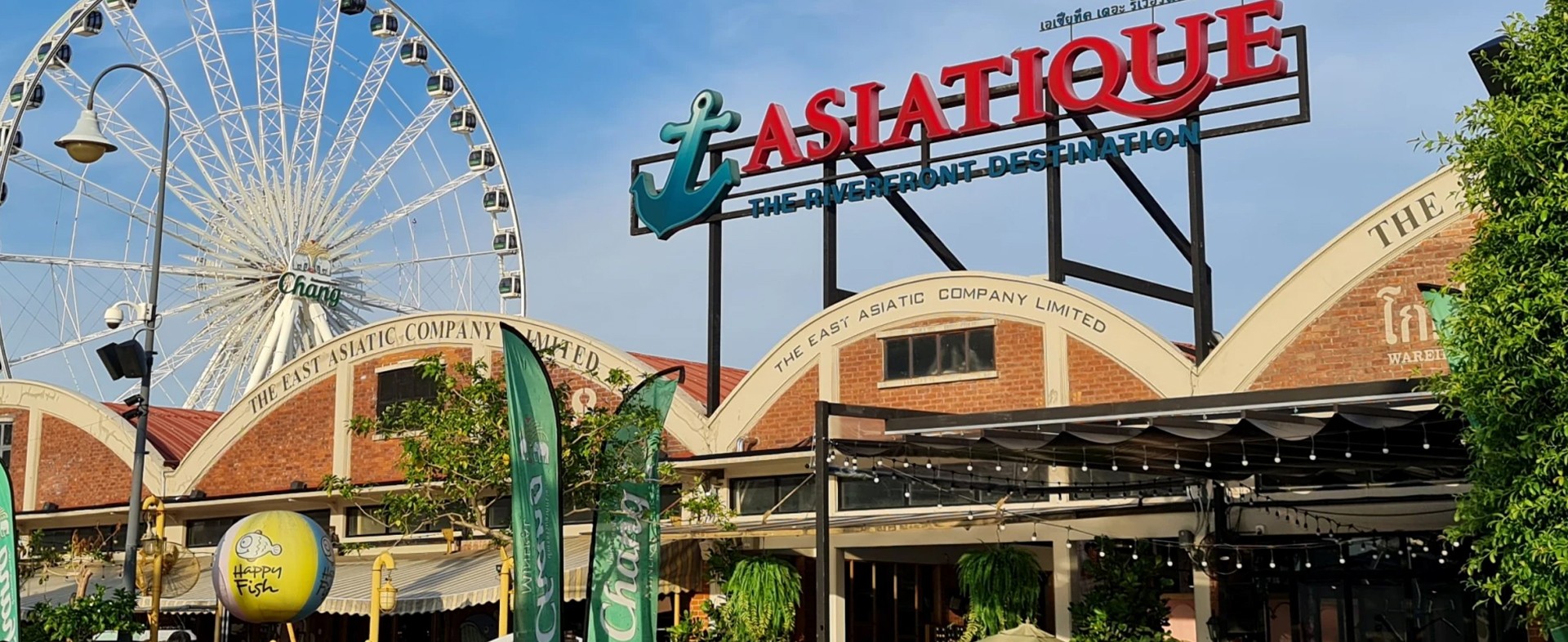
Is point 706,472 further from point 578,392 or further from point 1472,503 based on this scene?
point 1472,503

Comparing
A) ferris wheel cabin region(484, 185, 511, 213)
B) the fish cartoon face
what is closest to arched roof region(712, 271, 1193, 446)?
the fish cartoon face

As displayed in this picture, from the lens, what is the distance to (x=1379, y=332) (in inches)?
816

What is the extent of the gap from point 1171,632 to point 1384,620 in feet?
11.8

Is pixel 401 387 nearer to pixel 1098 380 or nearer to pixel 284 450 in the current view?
pixel 284 450

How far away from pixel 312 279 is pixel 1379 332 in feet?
82.1

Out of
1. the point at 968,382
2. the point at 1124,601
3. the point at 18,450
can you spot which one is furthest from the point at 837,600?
the point at 18,450

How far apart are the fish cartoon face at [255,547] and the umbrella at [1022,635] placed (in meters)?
7.81

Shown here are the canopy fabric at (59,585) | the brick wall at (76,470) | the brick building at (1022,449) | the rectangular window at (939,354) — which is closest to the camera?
the brick building at (1022,449)

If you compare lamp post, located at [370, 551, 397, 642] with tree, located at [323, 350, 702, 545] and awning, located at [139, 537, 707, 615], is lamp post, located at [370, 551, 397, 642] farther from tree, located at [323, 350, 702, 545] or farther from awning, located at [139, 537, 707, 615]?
awning, located at [139, 537, 707, 615]

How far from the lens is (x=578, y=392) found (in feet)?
90.0

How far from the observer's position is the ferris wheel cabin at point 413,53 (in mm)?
38938

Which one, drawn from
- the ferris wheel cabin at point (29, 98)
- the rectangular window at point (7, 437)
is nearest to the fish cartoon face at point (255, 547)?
the rectangular window at point (7, 437)

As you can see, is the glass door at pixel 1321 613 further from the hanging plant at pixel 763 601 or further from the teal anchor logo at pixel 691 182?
the teal anchor logo at pixel 691 182

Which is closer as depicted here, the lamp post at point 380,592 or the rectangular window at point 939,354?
the lamp post at point 380,592
